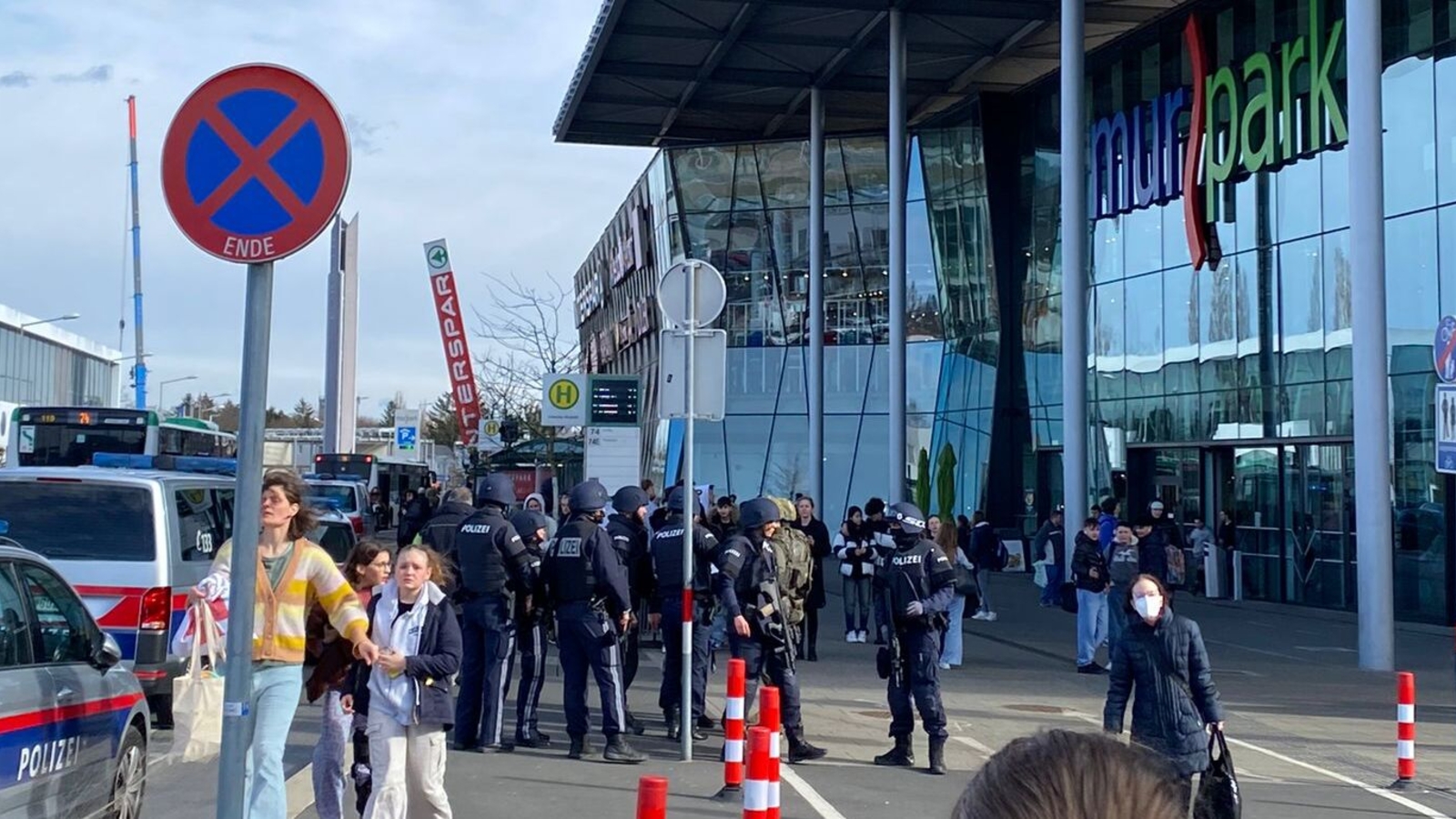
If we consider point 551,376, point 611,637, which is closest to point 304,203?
point 611,637

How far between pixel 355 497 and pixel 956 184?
738 inches

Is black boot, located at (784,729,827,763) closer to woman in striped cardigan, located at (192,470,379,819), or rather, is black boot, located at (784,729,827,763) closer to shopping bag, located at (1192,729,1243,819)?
shopping bag, located at (1192,729,1243,819)

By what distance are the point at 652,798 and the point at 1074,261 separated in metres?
23.3

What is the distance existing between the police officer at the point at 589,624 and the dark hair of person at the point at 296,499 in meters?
4.50

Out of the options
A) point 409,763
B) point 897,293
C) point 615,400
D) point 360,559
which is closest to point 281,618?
point 409,763

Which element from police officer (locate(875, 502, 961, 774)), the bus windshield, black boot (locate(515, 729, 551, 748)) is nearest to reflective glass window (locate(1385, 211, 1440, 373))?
police officer (locate(875, 502, 961, 774))

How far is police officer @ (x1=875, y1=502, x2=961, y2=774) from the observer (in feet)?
36.7

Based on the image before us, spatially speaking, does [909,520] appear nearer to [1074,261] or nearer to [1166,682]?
[1166,682]

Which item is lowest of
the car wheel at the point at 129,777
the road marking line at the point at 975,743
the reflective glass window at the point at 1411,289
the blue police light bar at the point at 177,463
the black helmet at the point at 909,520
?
the road marking line at the point at 975,743

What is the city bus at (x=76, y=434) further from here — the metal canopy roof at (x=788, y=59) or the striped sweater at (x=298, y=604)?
the striped sweater at (x=298, y=604)

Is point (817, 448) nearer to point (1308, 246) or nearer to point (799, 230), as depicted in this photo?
point (799, 230)

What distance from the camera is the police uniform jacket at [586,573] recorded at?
11359mm

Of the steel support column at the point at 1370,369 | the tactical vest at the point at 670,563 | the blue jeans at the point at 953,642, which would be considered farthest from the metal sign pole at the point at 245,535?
the steel support column at the point at 1370,369

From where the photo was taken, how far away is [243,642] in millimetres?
4891
